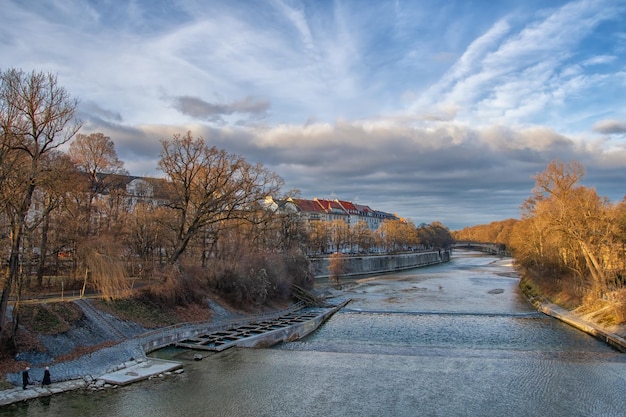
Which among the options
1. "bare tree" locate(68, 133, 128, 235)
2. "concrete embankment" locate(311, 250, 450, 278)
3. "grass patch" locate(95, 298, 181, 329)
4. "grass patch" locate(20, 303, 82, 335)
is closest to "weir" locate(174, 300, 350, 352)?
"grass patch" locate(95, 298, 181, 329)

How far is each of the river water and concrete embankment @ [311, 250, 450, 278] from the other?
144 feet

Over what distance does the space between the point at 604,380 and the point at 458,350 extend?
8.09m

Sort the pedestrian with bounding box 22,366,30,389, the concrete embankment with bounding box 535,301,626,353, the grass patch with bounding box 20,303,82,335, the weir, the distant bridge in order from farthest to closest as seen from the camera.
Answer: the distant bridge < the concrete embankment with bounding box 535,301,626,353 < the weir < the grass patch with bounding box 20,303,82,335 < the pedestrian with bounding box 22,366,30,389

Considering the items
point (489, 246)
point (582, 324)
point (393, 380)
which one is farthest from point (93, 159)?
point (489, 246)

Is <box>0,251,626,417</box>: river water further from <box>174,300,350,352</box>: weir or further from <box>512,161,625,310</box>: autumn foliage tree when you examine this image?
<box>512,161,625,310</box>: autumn foliage tree

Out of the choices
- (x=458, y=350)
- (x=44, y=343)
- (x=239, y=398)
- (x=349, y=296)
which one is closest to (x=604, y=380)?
(x=458, y=350)

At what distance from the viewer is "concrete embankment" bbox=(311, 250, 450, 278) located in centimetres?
8350

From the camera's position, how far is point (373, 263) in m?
98.8

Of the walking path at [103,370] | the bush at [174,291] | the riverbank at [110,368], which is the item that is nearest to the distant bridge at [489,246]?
the bush at [174,291]

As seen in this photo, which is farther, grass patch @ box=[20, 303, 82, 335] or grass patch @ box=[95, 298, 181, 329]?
grass patch @ box=[95, 298, 181, 329]

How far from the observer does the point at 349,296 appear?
186 ft

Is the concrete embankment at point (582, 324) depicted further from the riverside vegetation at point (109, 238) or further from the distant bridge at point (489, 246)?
the distant bridge at point (489, 246)

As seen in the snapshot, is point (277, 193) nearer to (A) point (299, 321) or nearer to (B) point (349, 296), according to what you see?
(A) point (299, 321)

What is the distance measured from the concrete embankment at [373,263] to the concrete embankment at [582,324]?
120 feet
